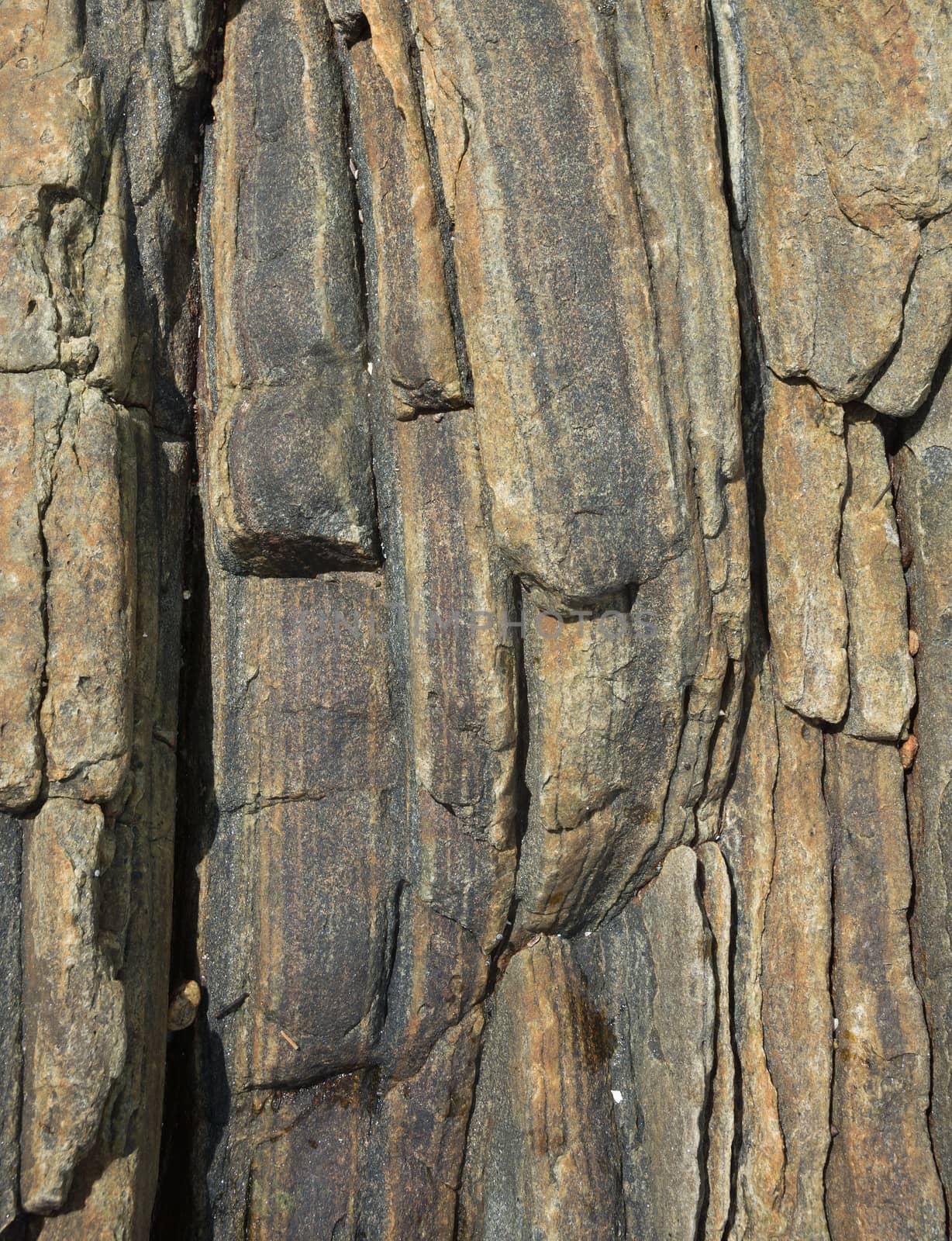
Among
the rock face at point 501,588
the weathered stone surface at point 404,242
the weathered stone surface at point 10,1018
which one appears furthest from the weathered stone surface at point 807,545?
the weathered stone surface at point 10,1018

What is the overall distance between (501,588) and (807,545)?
1622 mm

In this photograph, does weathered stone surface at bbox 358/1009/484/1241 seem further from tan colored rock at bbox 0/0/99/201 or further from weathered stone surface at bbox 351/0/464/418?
tan colored rock at bbox 0/0/99/201

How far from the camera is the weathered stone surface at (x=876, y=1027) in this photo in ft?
15.8

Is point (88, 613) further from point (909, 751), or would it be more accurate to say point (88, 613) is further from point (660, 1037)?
point (909, 751)

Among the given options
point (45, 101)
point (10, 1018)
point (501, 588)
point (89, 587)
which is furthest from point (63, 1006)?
point (45, 101)

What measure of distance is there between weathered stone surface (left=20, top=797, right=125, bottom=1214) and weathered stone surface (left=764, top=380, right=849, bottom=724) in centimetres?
353

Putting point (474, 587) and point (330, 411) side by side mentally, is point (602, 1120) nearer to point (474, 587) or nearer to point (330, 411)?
point (474, 587)

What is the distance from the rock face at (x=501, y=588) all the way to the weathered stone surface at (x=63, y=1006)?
0.65 feet

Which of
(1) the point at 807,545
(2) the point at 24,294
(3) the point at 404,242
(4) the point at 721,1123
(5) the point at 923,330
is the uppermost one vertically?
(3) the point at 404,242

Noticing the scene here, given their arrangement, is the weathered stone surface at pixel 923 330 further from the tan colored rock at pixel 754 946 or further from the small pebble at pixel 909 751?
the small pebble at pixel 909 751

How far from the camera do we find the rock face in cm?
453

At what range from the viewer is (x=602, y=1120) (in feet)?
16.4

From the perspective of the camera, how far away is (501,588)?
4770mm

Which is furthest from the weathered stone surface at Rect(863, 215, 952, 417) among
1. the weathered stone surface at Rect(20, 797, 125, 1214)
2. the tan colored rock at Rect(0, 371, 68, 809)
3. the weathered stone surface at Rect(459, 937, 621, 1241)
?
the weathered stone surface at Rect(20, 797, 125, 1214)
